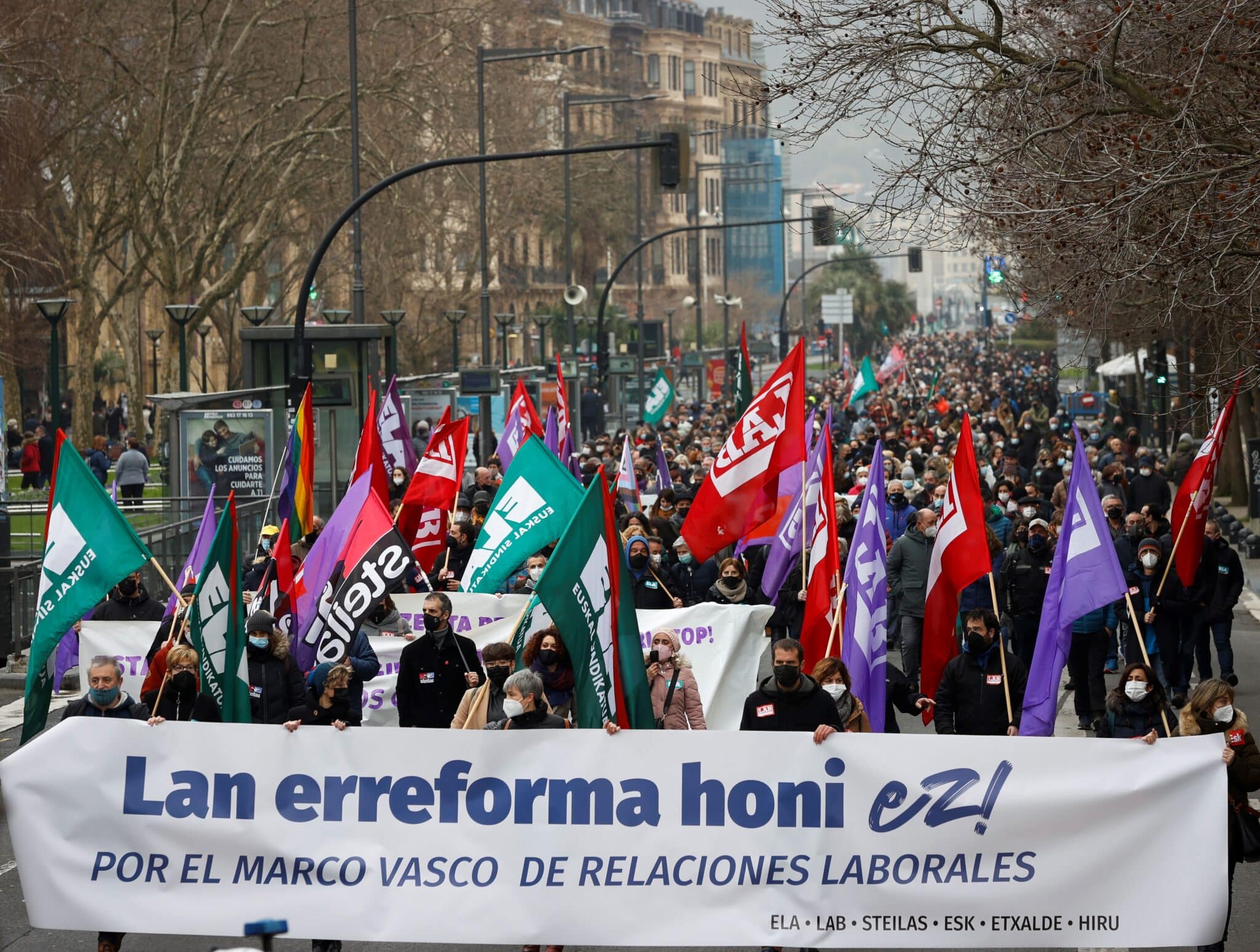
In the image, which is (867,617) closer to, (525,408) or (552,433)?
(525,408)

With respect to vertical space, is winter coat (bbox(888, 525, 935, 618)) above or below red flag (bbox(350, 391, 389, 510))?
below

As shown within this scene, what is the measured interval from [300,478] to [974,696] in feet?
25.0

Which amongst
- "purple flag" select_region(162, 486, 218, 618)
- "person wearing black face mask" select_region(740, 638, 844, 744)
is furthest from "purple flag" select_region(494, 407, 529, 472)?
"person wearing black face mask" select_region(740, 638, 844, 744)

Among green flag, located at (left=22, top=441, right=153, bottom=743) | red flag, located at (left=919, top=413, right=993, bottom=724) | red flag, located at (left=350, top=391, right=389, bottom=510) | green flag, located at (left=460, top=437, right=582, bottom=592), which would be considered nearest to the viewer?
green flag, located at (left=22, top=441, right=153, bottom=743)

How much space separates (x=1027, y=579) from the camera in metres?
14.6

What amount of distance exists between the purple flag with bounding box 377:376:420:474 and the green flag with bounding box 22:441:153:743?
9688 mm

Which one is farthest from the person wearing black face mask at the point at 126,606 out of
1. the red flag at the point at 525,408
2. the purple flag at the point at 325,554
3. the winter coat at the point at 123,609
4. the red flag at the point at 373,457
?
the red flag at the point at 525,408

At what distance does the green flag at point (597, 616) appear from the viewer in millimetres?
8078

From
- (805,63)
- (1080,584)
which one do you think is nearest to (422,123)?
(805,63)

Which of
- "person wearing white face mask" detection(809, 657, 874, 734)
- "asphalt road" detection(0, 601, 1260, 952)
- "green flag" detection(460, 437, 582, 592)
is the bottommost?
"asphalt road" detection(0, 601, 1260, 952)

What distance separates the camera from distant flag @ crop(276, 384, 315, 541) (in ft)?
53.0

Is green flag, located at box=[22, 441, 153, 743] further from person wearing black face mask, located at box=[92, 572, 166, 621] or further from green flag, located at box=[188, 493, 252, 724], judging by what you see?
person wearing black face mask, located at box=[92, 572, 166, 621]

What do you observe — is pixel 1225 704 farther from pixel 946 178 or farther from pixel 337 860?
pixel 946 178

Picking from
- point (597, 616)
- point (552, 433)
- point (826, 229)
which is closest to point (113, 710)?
point (597, 616)
